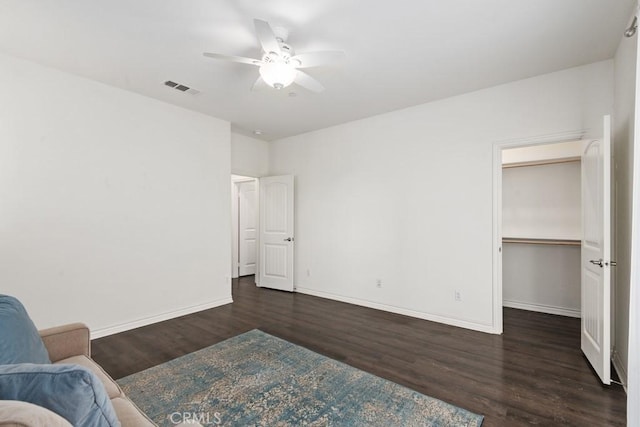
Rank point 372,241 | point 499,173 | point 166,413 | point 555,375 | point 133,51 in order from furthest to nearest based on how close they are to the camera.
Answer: point 372,241 → point 499,173 → point 133,51 → point 555,375 → point 166,413

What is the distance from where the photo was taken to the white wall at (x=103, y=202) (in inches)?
116

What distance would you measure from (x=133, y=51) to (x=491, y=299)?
4.49m

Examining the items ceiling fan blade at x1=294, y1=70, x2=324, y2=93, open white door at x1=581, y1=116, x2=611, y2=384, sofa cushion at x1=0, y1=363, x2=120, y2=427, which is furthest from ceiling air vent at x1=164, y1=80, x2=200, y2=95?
open white door at x1=581, y1=116, x2=611, y2=384

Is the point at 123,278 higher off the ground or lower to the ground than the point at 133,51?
lower

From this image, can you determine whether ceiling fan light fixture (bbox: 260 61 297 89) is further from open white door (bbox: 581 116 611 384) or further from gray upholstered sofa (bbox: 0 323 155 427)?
open white door (bbox: 581 116 611 384)

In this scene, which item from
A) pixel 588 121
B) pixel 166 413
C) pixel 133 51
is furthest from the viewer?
pixel 588 121

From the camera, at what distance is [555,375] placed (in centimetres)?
254

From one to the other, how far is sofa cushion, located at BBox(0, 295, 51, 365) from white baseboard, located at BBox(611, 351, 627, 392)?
3756mm

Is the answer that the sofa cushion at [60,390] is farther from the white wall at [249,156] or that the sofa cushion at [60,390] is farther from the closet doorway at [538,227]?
the white wall at [249,156]

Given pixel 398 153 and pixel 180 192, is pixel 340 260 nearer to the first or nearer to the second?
pixel 398 153

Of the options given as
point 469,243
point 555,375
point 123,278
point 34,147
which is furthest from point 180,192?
point 555,375

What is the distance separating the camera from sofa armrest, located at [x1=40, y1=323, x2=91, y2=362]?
1.77m

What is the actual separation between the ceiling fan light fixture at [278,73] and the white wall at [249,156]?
3.06 meters

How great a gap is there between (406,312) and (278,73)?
3363 millimetres
